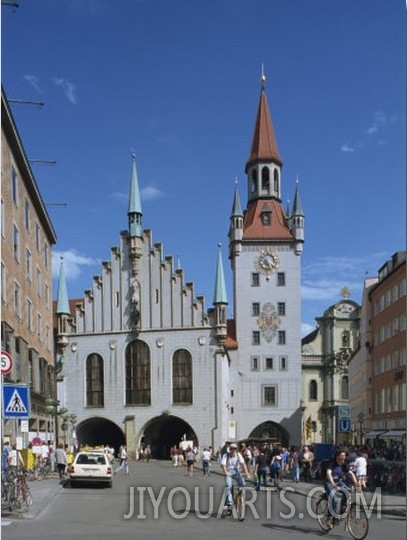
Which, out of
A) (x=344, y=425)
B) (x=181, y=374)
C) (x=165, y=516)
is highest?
(x=181, y=374)

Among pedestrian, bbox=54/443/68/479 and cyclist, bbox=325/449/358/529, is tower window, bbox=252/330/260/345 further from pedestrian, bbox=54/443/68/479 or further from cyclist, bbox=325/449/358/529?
cyclist, bbox=325/449/358/529

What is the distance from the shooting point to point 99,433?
6838 cm

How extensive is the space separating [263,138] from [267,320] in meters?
21.6

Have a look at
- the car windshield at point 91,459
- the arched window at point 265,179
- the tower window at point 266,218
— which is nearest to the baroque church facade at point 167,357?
the tower window at point 266,218

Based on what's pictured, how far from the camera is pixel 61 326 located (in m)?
65.0

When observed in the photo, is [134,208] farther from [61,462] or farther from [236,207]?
[61,462]

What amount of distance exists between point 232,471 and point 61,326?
49.3 m

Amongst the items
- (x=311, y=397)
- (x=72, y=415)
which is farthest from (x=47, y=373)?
(x=311, y=397)

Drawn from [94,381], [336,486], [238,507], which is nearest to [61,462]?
[238,507]

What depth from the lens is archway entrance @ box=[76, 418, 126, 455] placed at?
64.8 metres

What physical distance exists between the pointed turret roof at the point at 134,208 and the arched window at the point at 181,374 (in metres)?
10.9

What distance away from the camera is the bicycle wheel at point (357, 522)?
43.8 feet

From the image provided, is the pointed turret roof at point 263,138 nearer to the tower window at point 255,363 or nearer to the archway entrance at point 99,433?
the tower window at point 255,363

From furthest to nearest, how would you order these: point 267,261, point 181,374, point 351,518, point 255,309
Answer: point 267,261 < point 255,309 < point 181,374 < point 351,518
